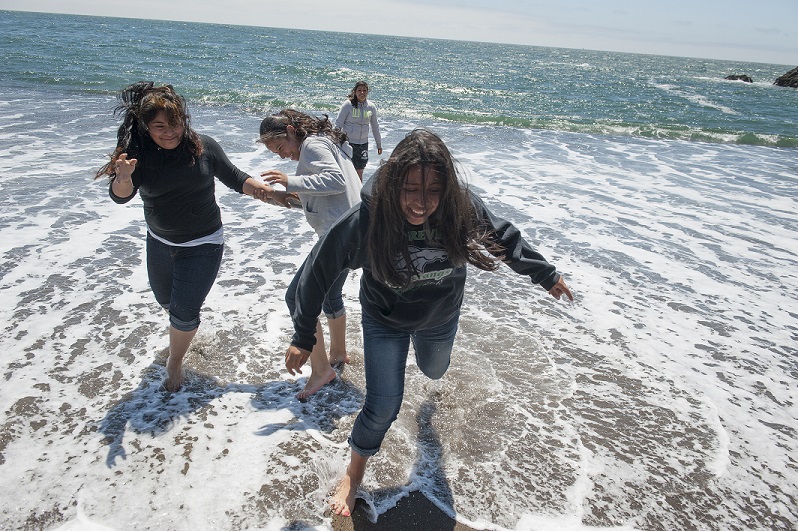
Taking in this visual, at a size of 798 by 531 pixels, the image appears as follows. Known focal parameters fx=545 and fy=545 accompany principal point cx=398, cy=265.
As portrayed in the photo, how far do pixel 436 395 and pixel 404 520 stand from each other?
1.11 meters

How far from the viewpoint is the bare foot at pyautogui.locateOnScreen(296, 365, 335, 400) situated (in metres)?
3.83

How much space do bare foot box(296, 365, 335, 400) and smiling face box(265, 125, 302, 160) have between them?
152cm

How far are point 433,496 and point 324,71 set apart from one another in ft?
115

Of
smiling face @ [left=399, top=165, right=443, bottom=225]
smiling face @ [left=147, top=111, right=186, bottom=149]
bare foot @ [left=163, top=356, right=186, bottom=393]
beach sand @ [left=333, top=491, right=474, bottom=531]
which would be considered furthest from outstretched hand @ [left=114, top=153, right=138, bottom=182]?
beach sand @ [left=333, top=491, right=474, bottom=531]

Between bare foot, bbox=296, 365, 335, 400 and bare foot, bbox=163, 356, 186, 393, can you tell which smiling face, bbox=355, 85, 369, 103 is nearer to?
bare foot, bbox=296, 365, 335, 400

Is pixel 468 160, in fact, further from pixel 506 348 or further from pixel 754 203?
pixel 506 348

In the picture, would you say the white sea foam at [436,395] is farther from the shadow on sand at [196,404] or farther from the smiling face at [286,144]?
the smiling face at [286,144]

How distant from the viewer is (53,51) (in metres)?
33.1

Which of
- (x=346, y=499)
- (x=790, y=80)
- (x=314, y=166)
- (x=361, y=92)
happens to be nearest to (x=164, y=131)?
(x=314, y=166)

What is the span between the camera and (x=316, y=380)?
3895mm

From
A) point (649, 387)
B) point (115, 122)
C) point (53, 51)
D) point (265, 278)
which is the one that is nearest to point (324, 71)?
point (53, 51)

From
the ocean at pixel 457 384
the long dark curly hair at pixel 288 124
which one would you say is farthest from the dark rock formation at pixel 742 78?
the long dark curly hair at pixel 288 124

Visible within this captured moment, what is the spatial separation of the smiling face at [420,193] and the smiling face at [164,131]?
168 cm

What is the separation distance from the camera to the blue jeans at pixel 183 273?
352 cm
